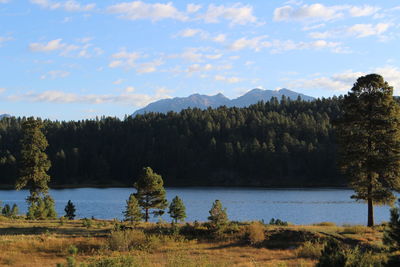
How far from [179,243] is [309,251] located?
9.23 meters

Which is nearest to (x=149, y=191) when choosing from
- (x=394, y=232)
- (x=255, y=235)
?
(x=255, y=235)

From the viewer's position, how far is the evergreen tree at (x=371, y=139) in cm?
3469

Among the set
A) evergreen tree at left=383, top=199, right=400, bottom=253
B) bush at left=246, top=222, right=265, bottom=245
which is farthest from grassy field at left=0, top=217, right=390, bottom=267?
evergreen tree at left=383, top=199, right=400, bottom=253

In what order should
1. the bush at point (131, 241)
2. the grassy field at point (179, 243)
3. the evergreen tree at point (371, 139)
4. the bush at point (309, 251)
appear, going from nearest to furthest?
1. the grassy field at point (179, 243)
2. the bush at point (309, 251)
3. the bush at point (131, 241)
4. the evergreen tree at point (371, 139)

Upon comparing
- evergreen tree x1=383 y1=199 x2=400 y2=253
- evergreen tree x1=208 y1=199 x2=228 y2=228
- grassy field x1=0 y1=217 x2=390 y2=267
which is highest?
evergreen tree x1=383 y1=199 x2=400 y2=253

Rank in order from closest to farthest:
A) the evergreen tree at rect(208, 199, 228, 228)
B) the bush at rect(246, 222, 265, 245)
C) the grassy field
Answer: the grassy field → the bush at rect(246, 222, 265, 245) → the evergreen tree at rect(208, 199, 228, 228)

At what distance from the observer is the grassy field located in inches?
1013

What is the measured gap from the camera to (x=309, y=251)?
26484 millimetres

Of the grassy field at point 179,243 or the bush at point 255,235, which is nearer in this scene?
the grassy field at point 179,243

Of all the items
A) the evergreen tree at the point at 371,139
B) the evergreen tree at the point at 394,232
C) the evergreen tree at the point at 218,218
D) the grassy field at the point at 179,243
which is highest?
the evergreen tree at the point at 371,139

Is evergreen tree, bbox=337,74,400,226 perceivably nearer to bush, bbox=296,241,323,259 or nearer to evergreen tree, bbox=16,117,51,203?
bush, bbox=296,241,323,259

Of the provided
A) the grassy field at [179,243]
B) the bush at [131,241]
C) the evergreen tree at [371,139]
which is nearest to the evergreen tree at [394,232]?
the grassy field at [179,243]

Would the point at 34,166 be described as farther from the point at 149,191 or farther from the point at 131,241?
the point at 131,241

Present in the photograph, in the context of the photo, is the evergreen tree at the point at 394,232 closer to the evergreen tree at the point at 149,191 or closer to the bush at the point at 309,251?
the bush at the point at 309,251
